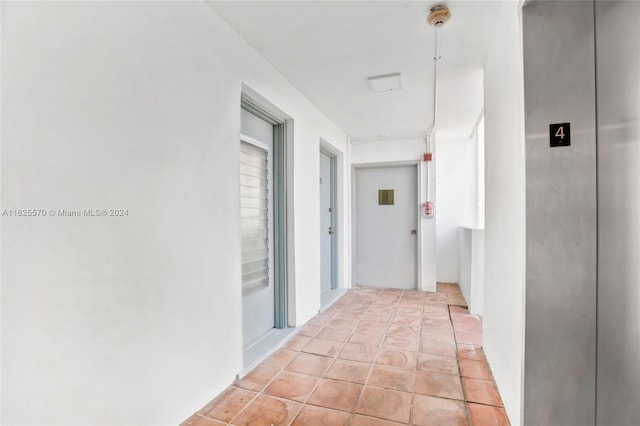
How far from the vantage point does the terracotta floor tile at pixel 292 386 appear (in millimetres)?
1910

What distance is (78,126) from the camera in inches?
45.6

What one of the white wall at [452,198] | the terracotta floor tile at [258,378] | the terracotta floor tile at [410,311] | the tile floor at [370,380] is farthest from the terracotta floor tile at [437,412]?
the white wall at [452,198]

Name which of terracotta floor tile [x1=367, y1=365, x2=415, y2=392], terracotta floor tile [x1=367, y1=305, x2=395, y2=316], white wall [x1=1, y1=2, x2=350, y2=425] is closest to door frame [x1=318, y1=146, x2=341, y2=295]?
terracotta floor tile [x1=367, y1=305, x2=395, y2=316]

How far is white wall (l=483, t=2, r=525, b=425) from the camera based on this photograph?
148cm

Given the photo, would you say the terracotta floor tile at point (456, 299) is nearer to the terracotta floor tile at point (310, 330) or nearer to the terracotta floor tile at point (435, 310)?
the terracotta floor tile at point (435, 310)

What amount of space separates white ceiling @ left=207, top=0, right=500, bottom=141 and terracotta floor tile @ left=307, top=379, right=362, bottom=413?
2.38m

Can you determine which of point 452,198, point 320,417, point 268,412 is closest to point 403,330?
point 320,417

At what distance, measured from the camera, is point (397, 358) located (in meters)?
2.40

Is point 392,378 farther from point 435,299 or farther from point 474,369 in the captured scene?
point 435,299

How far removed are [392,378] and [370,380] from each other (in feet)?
0.52

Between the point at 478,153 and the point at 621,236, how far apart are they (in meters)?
3.81

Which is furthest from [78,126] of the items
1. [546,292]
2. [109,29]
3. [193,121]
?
[546,292]

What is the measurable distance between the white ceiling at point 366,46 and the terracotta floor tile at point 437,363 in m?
2.38

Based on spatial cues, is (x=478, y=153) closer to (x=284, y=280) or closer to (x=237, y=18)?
(x=284, y=280)
